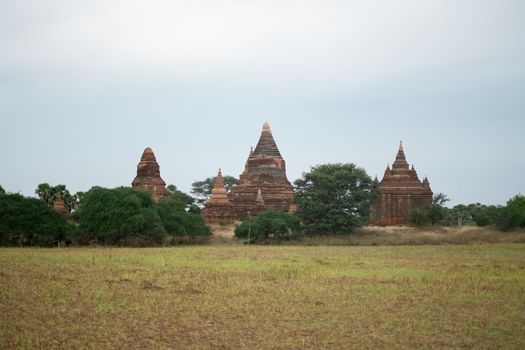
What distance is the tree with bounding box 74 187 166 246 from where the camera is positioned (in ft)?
108

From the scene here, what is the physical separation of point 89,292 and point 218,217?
3143 cm

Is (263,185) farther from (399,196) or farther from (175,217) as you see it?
(175,217)

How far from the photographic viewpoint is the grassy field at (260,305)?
432 inches

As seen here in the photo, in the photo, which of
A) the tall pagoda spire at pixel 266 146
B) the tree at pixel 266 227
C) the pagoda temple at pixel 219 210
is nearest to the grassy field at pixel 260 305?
the tree at pixel 266 227

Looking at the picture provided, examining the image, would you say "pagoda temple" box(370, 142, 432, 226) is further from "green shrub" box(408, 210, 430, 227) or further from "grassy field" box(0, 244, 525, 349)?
"grassy field" box(0, 244, 525, 349)

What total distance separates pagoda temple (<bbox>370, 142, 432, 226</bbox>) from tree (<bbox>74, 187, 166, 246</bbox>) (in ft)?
71.0

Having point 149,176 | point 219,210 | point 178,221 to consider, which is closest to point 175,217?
point 178,221

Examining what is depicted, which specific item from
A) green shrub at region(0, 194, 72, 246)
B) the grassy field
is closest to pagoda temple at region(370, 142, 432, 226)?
green shrub at region(0, 194, 72, 246)

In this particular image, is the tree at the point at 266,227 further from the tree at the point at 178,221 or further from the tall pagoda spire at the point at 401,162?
the tall pagoda spire at the point at 401,162

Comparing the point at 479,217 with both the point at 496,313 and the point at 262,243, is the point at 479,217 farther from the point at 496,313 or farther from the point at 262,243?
the point at 496,313

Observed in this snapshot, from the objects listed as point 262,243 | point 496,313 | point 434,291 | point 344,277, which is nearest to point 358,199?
point 262,243

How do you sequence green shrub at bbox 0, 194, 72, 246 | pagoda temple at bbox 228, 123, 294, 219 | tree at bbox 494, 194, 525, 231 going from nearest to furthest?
1. green shrub at bbox 0, 194, 72, 246
2. tree at bbox 494, 194, 525, 231
3. pagoda temple at bbox 228, 123, 294, 219

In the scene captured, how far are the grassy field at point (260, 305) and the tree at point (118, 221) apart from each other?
33.5 ft

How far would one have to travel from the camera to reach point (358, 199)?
42.2m
